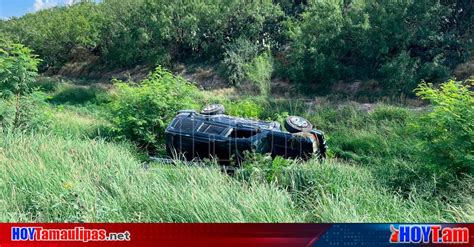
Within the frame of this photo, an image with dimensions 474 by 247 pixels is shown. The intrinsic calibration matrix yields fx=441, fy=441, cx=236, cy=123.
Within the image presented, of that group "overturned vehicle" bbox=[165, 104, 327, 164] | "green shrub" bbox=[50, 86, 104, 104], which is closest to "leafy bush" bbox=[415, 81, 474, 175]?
"overturned vehicle" bbox=[165, 104, 327, 164]

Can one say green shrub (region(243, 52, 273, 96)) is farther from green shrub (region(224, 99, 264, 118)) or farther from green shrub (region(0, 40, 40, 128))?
green shrub (region(0, 40, 40, 128))

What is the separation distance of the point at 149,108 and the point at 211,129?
2091 millimetres

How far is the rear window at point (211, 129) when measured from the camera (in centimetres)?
645

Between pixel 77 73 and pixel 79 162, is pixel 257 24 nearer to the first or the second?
pixel 77 73

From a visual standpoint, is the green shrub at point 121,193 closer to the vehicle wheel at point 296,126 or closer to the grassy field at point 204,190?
the grassy field at point 204,190

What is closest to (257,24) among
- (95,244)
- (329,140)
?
(329,140)

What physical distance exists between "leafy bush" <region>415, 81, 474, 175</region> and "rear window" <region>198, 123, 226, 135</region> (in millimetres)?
2670

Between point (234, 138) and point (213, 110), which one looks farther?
point (213, 110)

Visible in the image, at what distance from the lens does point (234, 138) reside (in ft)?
20.9

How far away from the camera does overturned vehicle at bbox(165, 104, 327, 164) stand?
20.5ft

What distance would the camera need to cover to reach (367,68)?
16406 mm

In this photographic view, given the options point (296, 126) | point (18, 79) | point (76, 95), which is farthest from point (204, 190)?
point (76, 95)

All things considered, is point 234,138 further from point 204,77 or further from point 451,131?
point 204,77

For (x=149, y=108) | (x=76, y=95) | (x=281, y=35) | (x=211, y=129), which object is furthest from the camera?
(x=281, y=35)
